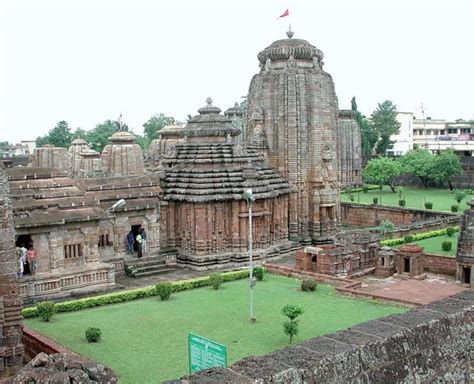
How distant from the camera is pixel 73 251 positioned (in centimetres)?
2098

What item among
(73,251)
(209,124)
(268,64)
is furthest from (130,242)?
(268,64)

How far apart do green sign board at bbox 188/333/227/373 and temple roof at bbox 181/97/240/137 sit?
17.4 metres

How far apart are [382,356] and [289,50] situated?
2601cm

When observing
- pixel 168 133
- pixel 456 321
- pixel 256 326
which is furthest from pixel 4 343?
pixel 168 133

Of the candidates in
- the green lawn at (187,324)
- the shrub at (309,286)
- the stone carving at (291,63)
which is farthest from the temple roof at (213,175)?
the shrub at (309,286)

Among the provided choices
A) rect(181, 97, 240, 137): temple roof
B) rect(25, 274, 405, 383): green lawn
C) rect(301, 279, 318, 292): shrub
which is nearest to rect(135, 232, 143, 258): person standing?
rect(25, 274, 405, 383): green lawn

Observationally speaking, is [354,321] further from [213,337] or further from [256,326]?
[213,337]

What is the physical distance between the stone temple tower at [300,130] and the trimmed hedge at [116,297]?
28.0 ft

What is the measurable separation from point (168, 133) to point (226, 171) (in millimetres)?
15873

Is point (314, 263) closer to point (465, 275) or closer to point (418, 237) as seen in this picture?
point (465, 275)

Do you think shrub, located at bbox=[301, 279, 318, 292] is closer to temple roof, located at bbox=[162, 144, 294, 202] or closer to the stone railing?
temple roof, located at bbox=[162, 144, 294, 202]

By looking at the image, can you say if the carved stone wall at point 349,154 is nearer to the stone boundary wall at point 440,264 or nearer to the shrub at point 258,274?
the stone boundary wall at point 440,264

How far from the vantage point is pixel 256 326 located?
16.3m

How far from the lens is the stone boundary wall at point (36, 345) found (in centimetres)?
1397
